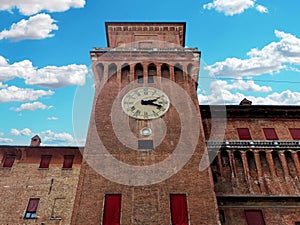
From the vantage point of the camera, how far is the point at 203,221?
16.2 m

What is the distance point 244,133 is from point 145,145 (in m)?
9.57

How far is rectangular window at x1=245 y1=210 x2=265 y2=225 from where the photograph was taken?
741 inches

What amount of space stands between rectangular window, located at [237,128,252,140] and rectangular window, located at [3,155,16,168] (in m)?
20.0

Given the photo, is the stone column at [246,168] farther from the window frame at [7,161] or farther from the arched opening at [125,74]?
the window frame at [7,161]

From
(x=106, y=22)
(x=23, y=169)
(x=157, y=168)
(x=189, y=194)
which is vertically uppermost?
(x=106, y=22)

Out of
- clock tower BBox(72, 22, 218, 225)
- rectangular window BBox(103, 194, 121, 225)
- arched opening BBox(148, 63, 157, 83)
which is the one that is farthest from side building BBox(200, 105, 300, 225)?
rectangular window BBox(103, 194, 121, 225)

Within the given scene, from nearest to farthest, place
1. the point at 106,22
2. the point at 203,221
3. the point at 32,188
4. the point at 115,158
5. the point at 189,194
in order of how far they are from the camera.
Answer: the point at 203,221 < the point at 189,194 < the point at 115,158 < the point at 32,188 < the point at 106,22

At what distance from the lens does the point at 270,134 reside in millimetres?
24234

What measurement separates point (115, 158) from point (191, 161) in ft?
16.6

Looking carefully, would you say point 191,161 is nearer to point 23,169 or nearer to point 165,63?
point 165,63

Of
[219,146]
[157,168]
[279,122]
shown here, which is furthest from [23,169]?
[279,122]

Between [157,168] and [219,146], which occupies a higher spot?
[219,146]

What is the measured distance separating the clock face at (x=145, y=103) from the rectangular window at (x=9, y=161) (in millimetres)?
11806

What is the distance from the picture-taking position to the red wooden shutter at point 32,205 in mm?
22706
